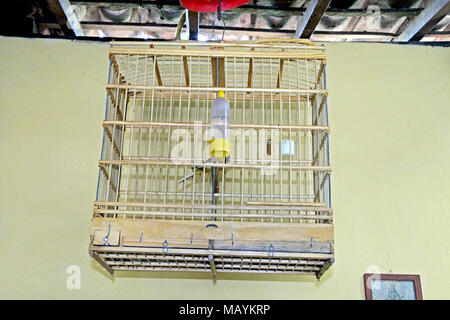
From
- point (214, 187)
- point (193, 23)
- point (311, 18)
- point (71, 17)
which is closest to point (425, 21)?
point (311, 18)

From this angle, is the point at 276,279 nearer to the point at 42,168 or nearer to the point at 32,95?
the point at 42,168

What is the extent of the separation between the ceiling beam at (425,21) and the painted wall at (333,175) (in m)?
0.10

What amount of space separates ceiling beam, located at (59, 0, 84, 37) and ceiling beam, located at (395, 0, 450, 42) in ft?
6.26

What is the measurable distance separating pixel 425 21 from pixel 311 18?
0.63 meters

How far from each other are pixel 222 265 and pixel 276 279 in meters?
0.44

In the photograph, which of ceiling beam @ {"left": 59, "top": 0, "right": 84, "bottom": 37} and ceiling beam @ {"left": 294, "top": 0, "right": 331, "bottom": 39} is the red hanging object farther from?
ceiling beam @ {"left": 59, "top": 0, "right": 84, "bottom": 37}

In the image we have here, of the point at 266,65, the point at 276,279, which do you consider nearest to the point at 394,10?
the point at 266,65

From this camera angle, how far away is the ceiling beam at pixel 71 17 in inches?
106

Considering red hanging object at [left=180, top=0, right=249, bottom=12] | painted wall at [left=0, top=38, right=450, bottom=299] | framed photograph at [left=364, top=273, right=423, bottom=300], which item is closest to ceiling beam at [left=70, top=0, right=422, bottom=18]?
painted wall at [left=0, top=38, right=450, bottom=299]

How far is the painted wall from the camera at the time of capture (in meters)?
2.36

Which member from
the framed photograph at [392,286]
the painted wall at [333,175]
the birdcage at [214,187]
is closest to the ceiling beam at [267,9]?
the painted wall at [333,175]

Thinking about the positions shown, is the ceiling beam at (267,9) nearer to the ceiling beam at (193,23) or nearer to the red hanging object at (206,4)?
the ceiling beam at (193,23)
